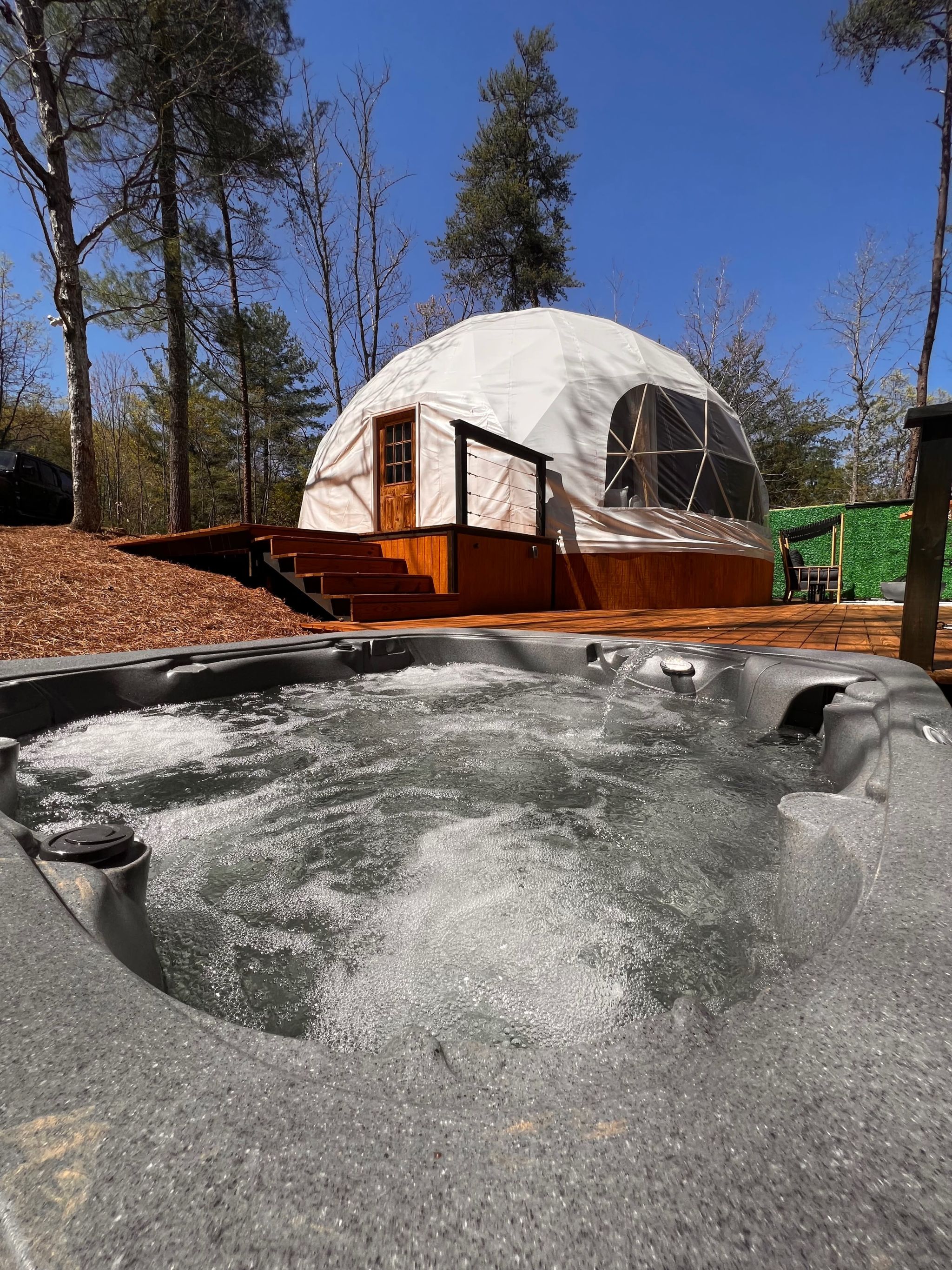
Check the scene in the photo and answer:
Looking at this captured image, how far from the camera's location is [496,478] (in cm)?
737

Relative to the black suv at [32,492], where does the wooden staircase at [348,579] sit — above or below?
below

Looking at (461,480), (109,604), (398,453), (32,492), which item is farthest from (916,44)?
(32,492)

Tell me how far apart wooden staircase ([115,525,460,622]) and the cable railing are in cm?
89

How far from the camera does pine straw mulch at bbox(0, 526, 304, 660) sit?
11.6 feet

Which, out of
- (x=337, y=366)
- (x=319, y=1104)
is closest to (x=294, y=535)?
(x=319, y=1104)

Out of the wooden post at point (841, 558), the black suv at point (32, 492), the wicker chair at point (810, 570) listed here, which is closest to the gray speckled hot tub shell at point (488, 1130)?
the black suv at point (32, 492)

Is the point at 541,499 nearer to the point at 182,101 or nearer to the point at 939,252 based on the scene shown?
the point at 182,101

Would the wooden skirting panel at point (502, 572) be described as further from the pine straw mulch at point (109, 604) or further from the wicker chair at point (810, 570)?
the wicker chair at point (810, 570)

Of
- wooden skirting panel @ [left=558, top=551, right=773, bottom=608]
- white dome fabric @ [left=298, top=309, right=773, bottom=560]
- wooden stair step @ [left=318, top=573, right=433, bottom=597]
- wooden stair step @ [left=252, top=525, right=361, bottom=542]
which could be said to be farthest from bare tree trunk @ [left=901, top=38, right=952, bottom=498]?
wooden stair step @ [left=252, top=525, right=361, bottom=542]

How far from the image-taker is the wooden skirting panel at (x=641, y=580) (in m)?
7.22

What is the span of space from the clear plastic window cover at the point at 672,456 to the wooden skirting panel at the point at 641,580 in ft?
2.46

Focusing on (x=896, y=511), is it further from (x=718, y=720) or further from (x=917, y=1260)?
(x=917, y=1260)

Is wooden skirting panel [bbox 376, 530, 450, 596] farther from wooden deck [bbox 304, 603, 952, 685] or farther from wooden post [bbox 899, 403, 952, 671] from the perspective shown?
wooden post [bbox 899, 403, 952, 671]

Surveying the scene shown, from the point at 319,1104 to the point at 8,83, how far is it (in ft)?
35.9
